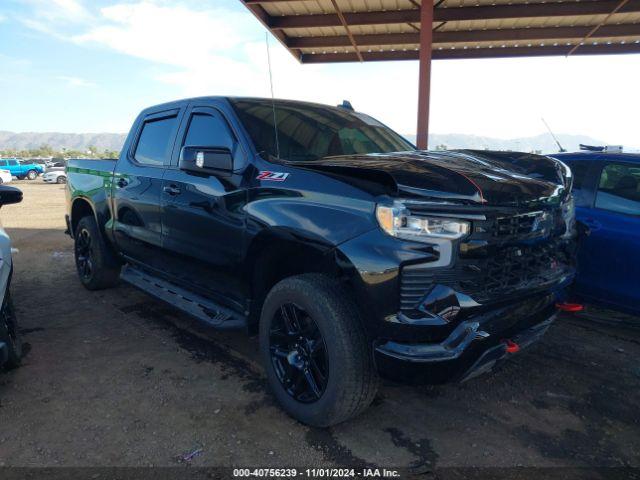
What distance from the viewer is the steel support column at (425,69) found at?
8.38 meters

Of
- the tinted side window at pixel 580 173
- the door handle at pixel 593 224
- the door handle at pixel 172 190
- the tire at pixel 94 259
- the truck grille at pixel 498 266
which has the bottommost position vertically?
the tire at pixel 94 259

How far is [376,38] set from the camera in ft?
34.3

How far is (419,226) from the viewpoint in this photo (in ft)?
6.98

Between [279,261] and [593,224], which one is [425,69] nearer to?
[593,224]

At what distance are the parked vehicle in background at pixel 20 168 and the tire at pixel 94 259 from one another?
36375mm

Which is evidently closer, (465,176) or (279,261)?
(465,176)

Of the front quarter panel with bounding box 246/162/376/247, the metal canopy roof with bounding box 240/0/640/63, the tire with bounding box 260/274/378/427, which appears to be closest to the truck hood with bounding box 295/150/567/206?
the front quarter panel with bounding box 246/162/376/247

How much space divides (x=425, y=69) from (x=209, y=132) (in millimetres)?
7102

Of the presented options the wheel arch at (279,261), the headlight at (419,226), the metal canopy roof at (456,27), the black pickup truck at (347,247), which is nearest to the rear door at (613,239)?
the black pickup truck at (347,247)

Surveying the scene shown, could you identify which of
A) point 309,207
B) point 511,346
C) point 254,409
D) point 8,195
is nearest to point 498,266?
point 511,346

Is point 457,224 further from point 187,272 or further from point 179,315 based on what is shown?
point 179,315

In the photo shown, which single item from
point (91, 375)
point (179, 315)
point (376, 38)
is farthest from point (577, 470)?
point (376, 38)

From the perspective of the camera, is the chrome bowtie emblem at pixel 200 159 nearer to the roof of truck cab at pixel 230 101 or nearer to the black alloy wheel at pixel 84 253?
the roof of truck cab at pixel 230 101

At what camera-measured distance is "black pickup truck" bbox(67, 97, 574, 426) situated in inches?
83.6
